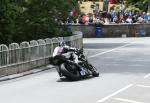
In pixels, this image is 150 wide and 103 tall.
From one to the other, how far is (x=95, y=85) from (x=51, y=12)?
16.2 metres

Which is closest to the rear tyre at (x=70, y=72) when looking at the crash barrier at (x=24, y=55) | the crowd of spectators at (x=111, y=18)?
the crash barrier at (x=24, y=55)

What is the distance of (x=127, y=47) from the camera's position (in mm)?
36938

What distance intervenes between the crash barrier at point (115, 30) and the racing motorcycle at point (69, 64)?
27.2m

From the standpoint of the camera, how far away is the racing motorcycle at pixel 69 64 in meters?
21.6

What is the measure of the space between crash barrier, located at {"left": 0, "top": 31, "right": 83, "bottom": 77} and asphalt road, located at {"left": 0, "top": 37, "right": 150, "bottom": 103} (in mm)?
862

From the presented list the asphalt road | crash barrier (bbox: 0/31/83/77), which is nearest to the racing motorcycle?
the asphalt road

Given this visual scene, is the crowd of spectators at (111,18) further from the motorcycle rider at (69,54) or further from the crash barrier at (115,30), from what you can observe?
the motorcycle rider at (69,54)

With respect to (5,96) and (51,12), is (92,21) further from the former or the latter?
(5,96)

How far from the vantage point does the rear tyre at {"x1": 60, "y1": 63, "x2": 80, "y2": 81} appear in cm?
2152

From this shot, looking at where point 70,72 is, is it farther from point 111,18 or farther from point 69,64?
point 111,18

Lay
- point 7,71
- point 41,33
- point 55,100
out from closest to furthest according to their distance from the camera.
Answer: point 55,100
point 7,71
point 41,33

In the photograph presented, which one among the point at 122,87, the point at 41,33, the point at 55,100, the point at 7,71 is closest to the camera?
the point at 55,100

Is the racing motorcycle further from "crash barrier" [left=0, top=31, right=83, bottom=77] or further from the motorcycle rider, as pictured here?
"crash barrier" [left=0, top=31, right=83, bottom=77]

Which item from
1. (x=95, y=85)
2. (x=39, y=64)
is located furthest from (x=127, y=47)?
(x=95, y=85)
